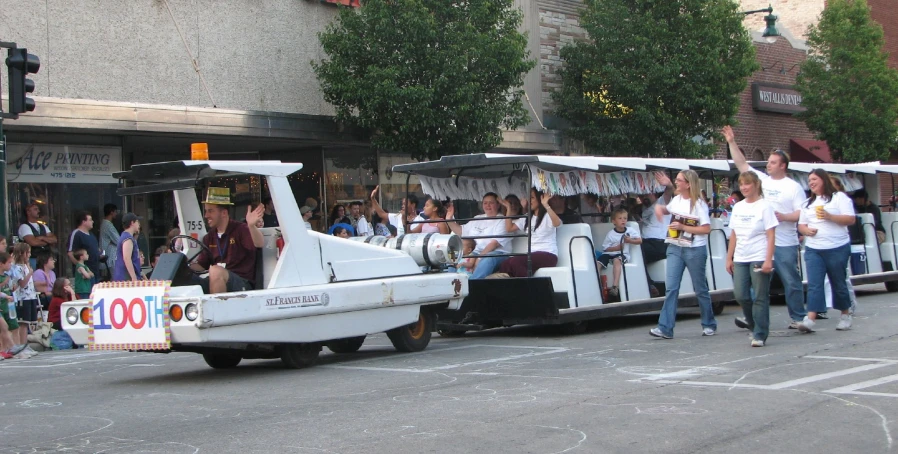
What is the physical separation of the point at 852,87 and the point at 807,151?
3.03m

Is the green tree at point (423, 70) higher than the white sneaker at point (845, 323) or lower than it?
higher

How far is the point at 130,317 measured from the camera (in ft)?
29.3

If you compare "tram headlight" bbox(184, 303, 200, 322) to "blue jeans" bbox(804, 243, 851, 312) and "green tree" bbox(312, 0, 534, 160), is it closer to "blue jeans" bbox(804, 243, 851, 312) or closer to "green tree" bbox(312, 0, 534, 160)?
"blue jeans" bbox(804, 243, 851, 312)

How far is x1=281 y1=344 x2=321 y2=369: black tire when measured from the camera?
31.9ft

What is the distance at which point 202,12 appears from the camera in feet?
61.6

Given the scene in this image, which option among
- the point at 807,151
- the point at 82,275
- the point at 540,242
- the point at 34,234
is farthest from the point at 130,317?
the point at 807,151

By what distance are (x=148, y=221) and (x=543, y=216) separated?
10.0 m

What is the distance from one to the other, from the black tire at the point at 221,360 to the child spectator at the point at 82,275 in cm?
563

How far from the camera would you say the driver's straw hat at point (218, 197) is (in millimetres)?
9711

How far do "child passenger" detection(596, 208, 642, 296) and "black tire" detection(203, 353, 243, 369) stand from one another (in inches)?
183

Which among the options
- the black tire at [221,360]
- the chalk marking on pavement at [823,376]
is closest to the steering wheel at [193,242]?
the black tire at [221,360]

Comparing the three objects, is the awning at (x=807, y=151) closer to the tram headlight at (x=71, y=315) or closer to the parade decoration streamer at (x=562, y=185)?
the parade decoration streamer at (x=562, y=185)

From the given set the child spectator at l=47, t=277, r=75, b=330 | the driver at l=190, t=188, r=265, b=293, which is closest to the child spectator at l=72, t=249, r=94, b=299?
the child spectator at l=47, t=277, r=75, b=330

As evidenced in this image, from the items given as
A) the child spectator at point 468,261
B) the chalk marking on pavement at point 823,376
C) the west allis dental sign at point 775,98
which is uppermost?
the west allis dental sign at point 775,98
